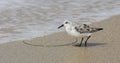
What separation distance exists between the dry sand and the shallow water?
1.73ft

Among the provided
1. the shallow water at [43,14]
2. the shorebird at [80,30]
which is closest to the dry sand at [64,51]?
the shorebird at [80,30]

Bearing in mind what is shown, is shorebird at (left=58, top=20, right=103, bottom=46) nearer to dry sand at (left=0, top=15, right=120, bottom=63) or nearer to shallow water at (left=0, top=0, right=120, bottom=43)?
dry sand at (left=0, top=15, right=120, bottom=63)

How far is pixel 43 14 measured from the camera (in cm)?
1008

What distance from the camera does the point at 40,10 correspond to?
10492mm

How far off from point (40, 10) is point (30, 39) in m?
2.99

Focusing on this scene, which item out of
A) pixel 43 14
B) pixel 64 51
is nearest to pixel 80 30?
pixel 64 51

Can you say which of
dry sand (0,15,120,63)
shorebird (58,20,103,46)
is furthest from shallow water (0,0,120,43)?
shorebird (58,20,103,46)

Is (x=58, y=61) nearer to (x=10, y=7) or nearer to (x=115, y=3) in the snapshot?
(x=10, y=7)

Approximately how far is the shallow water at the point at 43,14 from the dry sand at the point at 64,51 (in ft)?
1.73

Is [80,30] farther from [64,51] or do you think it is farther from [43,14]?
[43,14]

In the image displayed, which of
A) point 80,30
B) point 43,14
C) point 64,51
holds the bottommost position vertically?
point 43,14

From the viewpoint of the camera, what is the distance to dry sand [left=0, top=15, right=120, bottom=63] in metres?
6.24

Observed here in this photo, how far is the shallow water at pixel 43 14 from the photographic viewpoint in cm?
827

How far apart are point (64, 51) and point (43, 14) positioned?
345 centimetres
